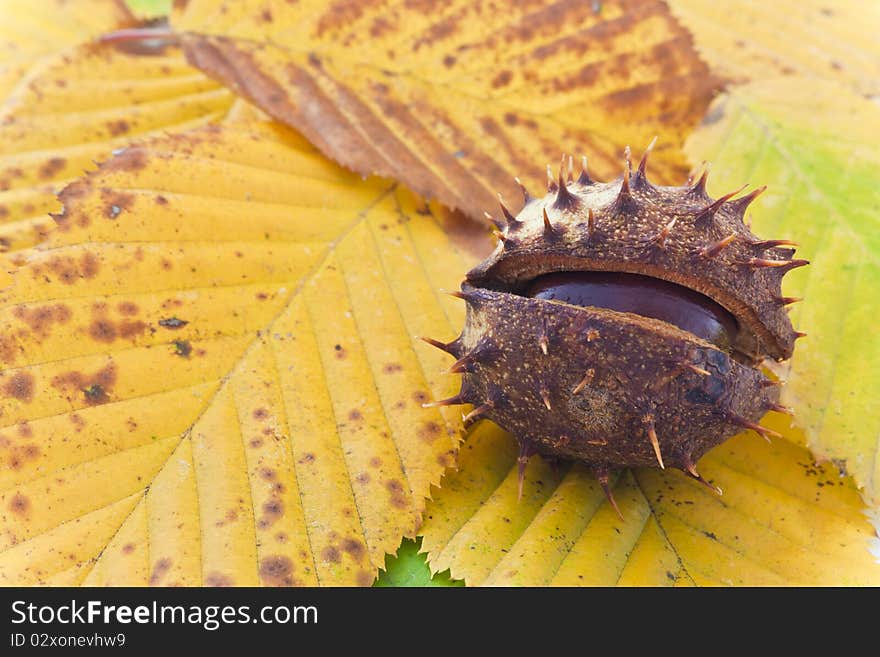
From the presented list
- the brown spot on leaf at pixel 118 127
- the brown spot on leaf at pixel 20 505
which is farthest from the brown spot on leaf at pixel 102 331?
the brown spot on leaf at pixel 118 127

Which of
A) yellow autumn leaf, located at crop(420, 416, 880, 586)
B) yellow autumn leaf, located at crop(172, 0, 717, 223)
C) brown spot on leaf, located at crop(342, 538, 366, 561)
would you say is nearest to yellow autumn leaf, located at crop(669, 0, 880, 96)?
yellow autumn leaf, located at crop(172, 0, 717, 223)

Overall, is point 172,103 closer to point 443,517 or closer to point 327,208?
point 327,208

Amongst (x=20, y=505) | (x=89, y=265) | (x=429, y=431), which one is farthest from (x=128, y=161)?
(x=429, y=431)

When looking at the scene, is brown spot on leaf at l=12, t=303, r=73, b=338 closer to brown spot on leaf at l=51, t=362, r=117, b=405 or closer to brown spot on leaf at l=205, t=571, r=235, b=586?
brown spot on leaf at l=51, t=362, r=117, b=405

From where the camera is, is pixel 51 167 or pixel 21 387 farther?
pixel 51 167

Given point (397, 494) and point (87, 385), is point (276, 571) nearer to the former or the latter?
point (397, 494)

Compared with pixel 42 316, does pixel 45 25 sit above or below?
above
